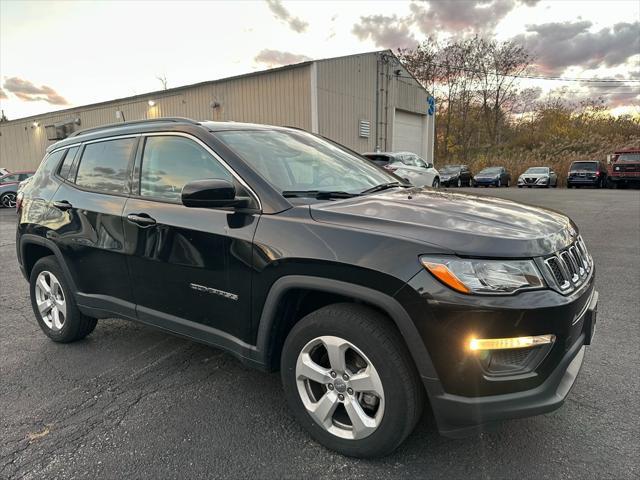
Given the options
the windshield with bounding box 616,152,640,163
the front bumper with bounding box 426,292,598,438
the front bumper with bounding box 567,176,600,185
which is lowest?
the front bumper with bounding box 567,176,600,185

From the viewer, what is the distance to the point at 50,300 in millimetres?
3830

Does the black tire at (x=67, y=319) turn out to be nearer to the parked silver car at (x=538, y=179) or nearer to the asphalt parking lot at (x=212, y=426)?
the asphalt parking lot at (x=212, y=426)

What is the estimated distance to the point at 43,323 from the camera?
12.8 feet

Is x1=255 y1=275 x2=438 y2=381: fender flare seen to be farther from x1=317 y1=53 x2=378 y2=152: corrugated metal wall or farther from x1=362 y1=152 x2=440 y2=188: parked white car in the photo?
x1=317 y1=53 x2=378 y2=152: corrugated metal wall

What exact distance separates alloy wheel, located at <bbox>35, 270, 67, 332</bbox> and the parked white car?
39.1 ft

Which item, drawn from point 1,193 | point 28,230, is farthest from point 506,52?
point 28,230

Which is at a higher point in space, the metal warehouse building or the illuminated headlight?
the metal warehouse building

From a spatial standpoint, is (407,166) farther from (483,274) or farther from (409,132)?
(483,274)

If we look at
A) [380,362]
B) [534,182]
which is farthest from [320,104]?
[380,362]

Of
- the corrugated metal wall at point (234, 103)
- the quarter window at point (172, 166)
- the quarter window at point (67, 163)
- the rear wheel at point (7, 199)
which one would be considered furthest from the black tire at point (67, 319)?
the rear wheel at point (7, 199)

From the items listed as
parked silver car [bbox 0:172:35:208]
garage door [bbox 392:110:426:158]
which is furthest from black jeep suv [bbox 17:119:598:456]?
garage door [bbox 392:110:426:158]

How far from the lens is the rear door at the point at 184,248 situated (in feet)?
8.17

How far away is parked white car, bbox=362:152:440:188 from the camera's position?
1559cm

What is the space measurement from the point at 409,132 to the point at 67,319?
23.4 meters
